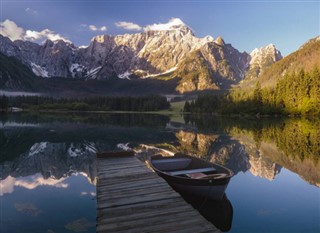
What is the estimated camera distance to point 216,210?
19.5 m

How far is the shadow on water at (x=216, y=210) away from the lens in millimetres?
17750

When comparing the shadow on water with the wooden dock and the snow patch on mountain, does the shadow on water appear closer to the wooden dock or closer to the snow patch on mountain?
the wooden dock

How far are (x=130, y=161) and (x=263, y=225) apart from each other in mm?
16046

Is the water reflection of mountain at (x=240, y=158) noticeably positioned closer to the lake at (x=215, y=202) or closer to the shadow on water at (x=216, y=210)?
the lake at (x=215, y=202)

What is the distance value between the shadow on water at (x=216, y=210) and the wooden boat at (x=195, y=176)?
1.42ft

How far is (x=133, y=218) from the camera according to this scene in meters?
14.6

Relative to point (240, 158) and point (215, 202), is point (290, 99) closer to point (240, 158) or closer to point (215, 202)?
point (240, 158)

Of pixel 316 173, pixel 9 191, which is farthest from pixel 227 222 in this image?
pixel 9 191

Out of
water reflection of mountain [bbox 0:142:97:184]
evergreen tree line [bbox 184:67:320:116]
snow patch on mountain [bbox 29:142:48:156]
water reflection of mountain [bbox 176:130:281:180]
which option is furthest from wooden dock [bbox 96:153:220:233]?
evergreen tree line [bbox 184:67:320:116]

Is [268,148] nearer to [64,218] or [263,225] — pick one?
[263,225]

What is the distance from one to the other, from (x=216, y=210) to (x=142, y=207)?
Result: 6.13 meters

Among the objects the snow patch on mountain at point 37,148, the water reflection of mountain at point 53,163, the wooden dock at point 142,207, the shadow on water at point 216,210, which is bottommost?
the snow patch on mountain at point 37,148

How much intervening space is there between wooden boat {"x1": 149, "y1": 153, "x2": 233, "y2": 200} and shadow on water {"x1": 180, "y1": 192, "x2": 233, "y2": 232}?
433mm

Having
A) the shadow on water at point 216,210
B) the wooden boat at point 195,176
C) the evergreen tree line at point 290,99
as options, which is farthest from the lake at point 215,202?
the evergreen tree line at point 290,99
